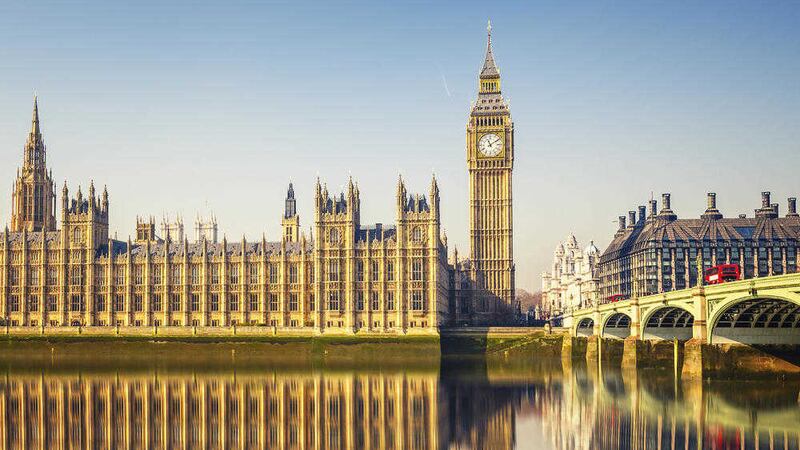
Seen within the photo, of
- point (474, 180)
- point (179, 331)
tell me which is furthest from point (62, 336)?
point (474, 180)

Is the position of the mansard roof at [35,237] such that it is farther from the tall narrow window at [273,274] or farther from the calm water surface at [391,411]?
the calm water surface at [391,411]

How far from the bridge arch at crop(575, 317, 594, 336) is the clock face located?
1299 inches

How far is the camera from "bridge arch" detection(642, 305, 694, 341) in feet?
374

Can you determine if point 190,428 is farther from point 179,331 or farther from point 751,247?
point 751,247

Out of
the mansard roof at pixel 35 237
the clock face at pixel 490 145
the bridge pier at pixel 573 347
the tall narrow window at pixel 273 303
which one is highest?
the clock face at pixel 490 145

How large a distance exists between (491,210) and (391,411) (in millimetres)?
96673

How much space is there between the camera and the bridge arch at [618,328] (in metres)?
138

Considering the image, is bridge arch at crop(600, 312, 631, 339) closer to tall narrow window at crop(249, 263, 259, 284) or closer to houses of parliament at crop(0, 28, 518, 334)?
houses of parliament at crop(0, 28, 518, 334)

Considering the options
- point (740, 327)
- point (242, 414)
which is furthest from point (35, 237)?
point (740, 327)

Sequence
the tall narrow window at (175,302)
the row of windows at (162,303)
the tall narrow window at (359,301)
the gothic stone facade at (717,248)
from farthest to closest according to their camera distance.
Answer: the gothic stone facade at (717,248) → the tall narrow window at (175,302) → the row of windows at (162,303) → the tall narrow window at (359,301)

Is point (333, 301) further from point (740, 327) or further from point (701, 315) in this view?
point (740, 327)

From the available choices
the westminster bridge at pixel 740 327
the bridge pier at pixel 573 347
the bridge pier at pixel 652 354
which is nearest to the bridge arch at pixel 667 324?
the bridge pier at pixel 652 354

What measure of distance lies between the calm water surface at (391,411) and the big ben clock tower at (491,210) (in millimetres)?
58263

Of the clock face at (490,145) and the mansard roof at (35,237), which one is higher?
the clock face at (490,145)
